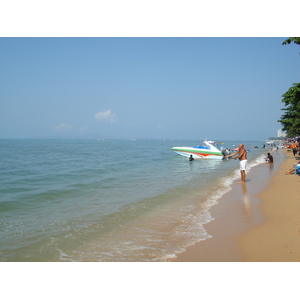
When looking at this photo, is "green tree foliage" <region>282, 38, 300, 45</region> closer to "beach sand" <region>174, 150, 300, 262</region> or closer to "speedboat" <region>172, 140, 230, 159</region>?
"beach sand" <region>174, 150, 300, 262</region>

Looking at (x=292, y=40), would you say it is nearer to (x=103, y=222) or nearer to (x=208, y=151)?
(x=103, y=222)

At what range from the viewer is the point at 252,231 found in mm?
5980

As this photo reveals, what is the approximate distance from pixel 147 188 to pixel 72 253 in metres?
7.90

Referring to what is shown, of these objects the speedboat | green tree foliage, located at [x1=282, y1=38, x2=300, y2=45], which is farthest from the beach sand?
the speedboat

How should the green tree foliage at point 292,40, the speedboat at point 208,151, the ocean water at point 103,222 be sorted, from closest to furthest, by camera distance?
1. the ocean water at point 103,222
2. the green tree foliage at point 292,40
3. the speedboat at point 208,151

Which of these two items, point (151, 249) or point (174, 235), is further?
point (174, 235)

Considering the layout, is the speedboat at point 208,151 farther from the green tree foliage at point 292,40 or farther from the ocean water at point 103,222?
the ocean water at point 103,222

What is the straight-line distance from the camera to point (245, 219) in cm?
710

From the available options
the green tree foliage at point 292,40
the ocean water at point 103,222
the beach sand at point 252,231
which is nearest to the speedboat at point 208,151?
the green tree foliage at point 292,40

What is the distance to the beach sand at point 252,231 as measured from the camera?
15.1 ft

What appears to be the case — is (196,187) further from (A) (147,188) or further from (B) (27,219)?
(B) (27,219)

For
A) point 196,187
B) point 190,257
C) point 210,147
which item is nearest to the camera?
point 190,257

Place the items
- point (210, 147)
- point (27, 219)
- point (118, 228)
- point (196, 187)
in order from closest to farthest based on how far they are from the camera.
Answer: point (118, 228)
point (27, 219)
point (196, 187)
point (210, 147)
